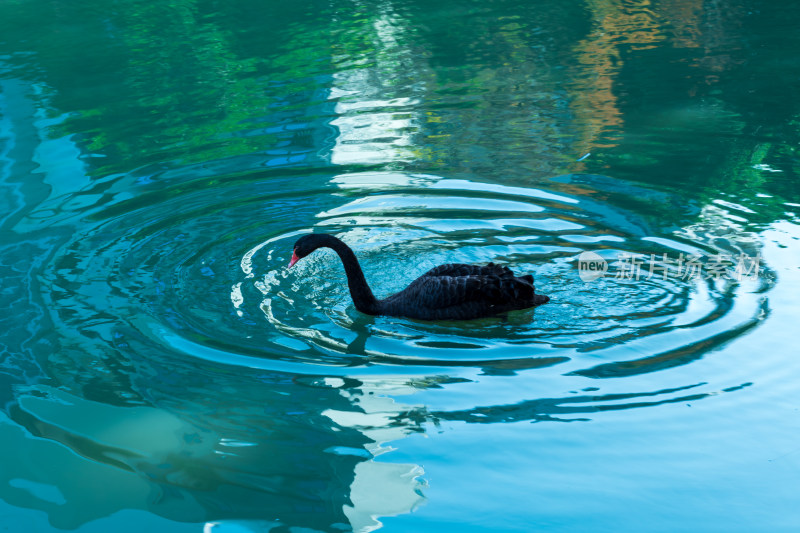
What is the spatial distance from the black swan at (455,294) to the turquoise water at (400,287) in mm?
106

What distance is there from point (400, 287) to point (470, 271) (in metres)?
0.83

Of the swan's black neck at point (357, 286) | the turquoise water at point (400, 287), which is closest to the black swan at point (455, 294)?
the swan's black neck at point (357, 286)

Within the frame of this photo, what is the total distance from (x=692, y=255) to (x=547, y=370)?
2.14m

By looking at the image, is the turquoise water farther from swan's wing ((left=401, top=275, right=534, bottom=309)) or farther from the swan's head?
the swan's head

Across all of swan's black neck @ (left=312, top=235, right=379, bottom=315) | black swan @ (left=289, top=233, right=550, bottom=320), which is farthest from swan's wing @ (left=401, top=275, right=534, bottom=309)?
swan's black neck @ (left=312, top=235, right=379, bottom=315)

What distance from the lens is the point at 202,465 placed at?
446 cm

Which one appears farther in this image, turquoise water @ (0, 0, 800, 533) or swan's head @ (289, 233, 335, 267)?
swan's head @ (289, 233, 335, 267)

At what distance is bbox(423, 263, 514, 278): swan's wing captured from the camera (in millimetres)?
5934

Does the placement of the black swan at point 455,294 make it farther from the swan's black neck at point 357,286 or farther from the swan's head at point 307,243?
the swan's head at point 307,243

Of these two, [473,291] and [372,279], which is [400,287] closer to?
[372,279]

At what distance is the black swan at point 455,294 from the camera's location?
579cm

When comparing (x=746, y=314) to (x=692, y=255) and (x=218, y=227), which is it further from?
(x=218, y=227)

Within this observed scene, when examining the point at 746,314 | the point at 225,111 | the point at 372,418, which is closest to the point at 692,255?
the point at 746,314

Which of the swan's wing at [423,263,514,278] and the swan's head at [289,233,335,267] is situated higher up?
the swan's head at [289,233,335,267]
